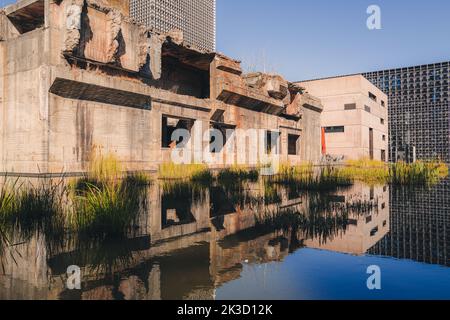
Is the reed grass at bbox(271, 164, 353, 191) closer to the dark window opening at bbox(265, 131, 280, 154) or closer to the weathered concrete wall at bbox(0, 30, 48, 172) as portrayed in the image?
the dark window opening at bbox(265, 131, 280, 154)

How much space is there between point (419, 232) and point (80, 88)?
10.8 meters

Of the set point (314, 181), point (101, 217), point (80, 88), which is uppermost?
point (80, 88)

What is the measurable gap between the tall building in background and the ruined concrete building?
3980 inches

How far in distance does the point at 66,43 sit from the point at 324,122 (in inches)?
1267

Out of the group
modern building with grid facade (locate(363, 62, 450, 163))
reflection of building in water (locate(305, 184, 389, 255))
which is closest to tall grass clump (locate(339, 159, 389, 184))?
reflection of building in water (locate(305, 184, 389, 255))

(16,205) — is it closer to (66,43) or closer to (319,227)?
(319,227)

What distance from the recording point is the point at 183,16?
465 ft

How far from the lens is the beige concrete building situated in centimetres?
3716

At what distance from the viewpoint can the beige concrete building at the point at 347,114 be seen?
122ft

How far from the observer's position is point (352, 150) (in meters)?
37.5

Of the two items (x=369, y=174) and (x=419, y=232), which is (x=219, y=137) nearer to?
(x=369, y=174)

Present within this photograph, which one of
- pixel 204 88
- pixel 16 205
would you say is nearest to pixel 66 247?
pixel 16 205

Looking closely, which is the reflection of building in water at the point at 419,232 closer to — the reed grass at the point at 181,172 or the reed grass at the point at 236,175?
the reed grass at the point at 236,175
